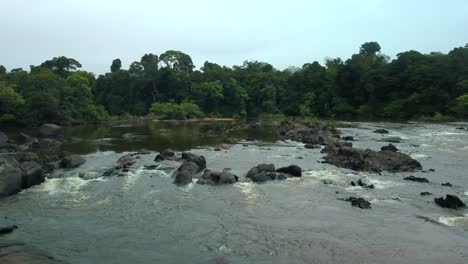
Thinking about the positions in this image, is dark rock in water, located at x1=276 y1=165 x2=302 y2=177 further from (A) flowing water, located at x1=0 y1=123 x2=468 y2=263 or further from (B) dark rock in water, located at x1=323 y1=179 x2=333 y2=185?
(B) dark rock in water, located at x1=323 y1=179 x2=333 y2=185

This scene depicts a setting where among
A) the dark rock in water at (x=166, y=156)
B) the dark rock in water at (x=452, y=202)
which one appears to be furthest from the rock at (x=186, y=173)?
the dark rock in water at (x=452, y=202)

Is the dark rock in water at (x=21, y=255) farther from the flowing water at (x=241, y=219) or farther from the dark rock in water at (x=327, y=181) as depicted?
the dark rock in water at (x=327, y=181)

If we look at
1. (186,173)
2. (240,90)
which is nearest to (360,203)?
(186,173)

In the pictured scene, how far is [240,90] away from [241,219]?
250 feet

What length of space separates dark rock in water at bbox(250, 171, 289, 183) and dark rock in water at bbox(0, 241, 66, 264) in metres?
12.2

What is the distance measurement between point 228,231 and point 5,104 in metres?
54.2

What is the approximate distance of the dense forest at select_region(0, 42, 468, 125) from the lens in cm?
6456

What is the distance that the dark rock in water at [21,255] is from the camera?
12.0 m

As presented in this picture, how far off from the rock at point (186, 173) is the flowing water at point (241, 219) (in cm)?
59

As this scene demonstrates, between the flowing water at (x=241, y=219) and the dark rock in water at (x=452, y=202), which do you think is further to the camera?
the dark rock in water at (x=452, y=202)

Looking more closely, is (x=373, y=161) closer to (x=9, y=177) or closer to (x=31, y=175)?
(x=31, y=175)

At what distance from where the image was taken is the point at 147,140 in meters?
44.0

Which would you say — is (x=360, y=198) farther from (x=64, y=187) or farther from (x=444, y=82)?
(x=444, y=82)

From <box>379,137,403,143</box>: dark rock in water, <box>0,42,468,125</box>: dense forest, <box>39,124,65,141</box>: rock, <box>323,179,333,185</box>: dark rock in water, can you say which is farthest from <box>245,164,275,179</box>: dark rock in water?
<box>0,42,468,125</box>: dense forest
